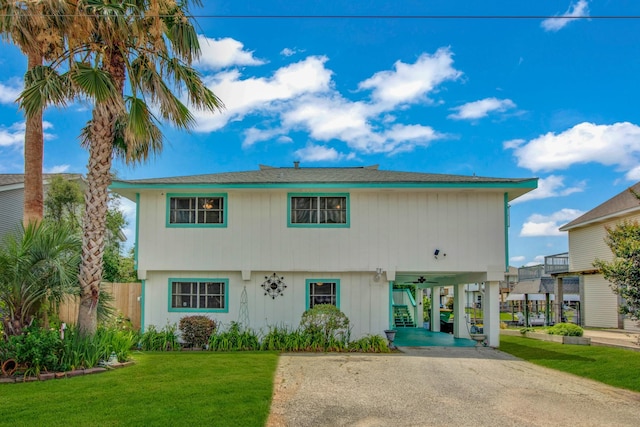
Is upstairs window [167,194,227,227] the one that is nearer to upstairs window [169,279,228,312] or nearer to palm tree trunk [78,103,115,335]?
upstairs window [169,279,228,312]

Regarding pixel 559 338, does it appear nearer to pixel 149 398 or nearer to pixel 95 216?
pixel 149 398

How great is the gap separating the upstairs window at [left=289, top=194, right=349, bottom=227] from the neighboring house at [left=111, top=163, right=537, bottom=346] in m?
0.03

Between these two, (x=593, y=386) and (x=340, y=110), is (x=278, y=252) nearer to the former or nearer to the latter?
(x=340, y=110)

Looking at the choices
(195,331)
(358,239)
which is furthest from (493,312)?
(195,331)

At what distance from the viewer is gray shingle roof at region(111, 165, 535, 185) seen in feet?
46.4

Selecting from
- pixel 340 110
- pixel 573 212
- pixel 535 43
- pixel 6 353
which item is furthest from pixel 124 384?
pixel 573 212

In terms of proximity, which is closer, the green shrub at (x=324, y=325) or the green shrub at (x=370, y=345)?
the green shrub at (x=324, y=325)

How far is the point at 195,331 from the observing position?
1341cm

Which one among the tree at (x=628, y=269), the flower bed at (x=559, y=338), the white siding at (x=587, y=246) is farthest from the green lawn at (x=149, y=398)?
the white siding at (x=587, y=246)

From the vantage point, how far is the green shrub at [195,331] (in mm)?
13430

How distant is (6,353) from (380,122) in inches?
569

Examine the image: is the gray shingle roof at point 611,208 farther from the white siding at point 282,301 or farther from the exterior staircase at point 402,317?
the white siding at point 282,301

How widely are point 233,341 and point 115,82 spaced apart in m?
7.14

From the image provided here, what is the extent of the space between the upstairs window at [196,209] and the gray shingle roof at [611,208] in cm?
1629
